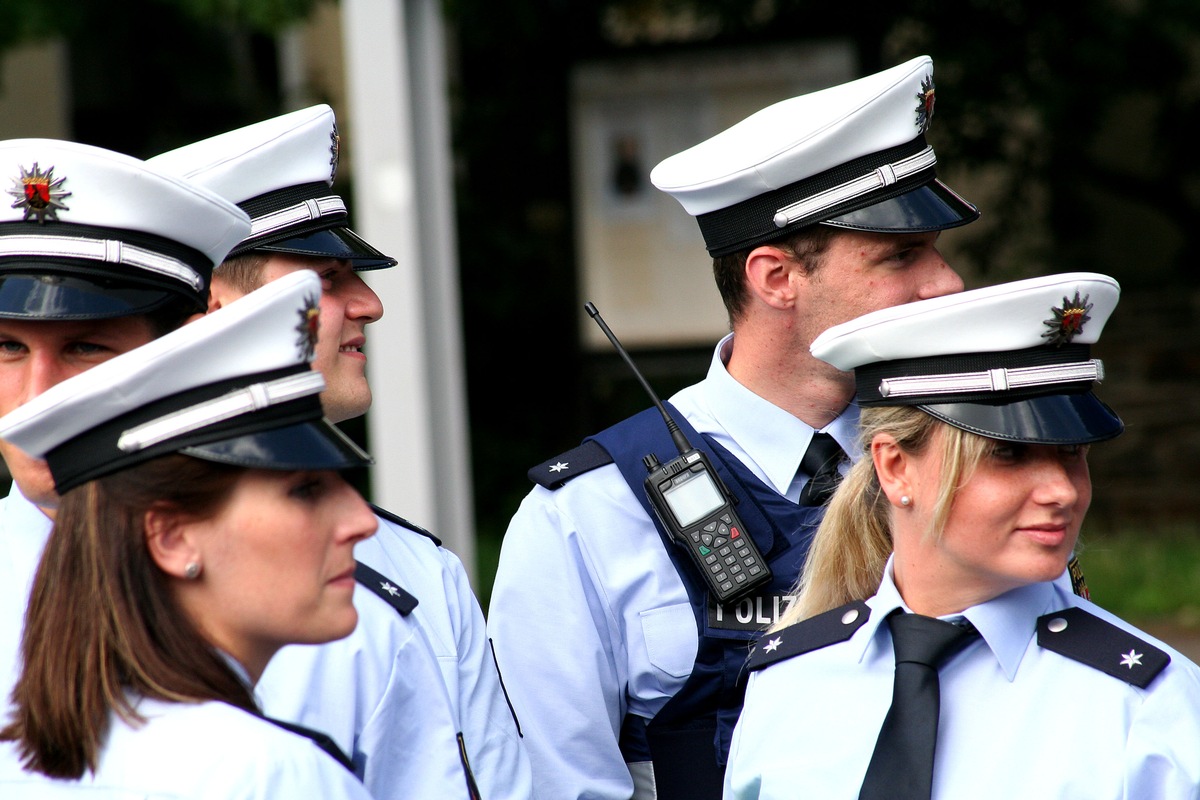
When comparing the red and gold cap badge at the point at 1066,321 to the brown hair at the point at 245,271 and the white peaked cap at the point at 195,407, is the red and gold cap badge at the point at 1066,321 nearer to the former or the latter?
the white peaked cap at the point at 195,407

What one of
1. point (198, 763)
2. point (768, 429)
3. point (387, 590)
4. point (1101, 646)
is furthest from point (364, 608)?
point (1101, 646)

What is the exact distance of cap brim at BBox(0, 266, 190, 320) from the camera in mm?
2008

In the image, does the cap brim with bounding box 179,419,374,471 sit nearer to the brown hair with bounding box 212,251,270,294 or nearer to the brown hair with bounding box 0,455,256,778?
the brown hair with bounding box 0,455,256,778

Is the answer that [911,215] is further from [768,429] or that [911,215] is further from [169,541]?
[169,541]

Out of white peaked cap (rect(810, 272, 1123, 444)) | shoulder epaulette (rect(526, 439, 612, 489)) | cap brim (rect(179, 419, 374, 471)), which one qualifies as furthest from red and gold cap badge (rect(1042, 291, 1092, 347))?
cap brim (rect(179, 419, 374, 471))

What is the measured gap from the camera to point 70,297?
2045mm

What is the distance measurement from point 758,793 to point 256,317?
108cm

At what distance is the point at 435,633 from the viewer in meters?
2.31

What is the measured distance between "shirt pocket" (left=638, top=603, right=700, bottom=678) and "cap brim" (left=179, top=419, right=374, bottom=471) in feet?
3.01

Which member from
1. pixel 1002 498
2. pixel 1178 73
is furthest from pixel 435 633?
pixel 1178 73

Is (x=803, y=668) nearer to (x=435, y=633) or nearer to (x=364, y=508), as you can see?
(x=435, y=633)

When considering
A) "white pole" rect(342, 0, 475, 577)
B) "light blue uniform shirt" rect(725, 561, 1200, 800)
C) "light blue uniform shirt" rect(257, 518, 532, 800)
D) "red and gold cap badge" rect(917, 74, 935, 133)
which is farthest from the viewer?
"white pole" rect(342, 0, 475, 577)

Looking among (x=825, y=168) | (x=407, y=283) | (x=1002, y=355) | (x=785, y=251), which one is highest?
(x=407, y=283)

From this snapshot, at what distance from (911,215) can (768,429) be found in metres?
0.46
